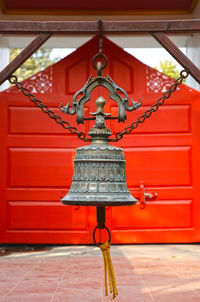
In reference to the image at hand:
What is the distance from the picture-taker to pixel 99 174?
2590mm

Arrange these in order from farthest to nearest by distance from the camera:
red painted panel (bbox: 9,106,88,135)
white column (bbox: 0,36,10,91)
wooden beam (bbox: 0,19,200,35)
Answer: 1. white column (bbox: 0,36,10,91)
2. red painted panel (bbox: 9,106,88,135)
3. wooden beam (bbox: 0,19,200,35)

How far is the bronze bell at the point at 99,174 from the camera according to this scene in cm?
250

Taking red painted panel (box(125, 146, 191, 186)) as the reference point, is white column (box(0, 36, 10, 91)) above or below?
above

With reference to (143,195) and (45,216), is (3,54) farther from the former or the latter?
(143,195)

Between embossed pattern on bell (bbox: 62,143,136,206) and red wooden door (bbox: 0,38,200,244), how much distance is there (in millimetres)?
3362

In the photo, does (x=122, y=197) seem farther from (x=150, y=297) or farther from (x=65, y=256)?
(x=65, y=256)

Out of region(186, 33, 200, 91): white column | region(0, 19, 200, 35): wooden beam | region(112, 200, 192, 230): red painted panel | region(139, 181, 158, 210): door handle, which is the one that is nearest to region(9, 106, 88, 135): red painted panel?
region(139, 181, 158, 210): door handle

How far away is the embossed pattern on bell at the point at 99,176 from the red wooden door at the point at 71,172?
3.36 metres

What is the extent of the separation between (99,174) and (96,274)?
2071 mm

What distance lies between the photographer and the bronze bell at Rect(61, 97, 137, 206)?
2502mm

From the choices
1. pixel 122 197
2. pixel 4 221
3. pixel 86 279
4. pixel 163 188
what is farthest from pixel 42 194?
pixel 122 197

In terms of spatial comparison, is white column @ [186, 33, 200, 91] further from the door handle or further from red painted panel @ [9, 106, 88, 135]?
red painted panel @ [9, 106, 88, 135]

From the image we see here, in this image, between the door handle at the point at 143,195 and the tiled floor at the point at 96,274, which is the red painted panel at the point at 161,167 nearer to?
the door handle at the point at 143,195

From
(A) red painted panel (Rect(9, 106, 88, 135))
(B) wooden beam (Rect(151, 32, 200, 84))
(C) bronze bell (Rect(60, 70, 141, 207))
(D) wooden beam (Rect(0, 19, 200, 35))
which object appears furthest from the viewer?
(A) red painted panel (Rect(9, 106, 88, 135))
